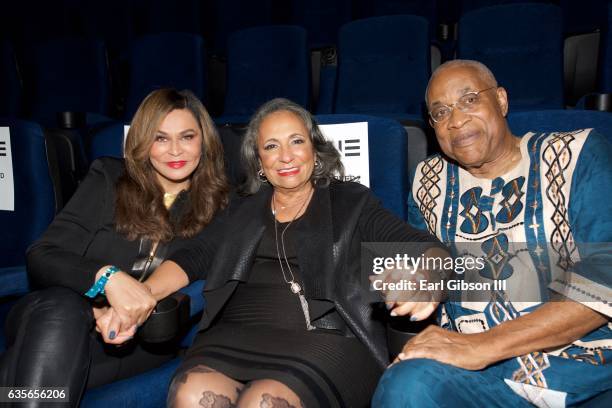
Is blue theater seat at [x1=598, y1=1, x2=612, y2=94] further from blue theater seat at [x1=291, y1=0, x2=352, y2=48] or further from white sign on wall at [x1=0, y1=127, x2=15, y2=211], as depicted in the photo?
white sign on wall at [x1=0, y1=127, x2=15, y2=211]

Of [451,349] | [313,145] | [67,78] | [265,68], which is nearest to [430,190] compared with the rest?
[313,145]

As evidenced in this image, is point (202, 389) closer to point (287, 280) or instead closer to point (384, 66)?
point (287, 280)

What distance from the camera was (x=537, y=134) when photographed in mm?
1136

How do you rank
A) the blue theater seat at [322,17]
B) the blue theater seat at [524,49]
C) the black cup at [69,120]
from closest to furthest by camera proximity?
1. the black cup at [69,120]
2. the blue theater seat at [524,49]
3. the blue theater seat at [322,17]

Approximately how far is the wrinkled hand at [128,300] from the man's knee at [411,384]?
533 millimetres

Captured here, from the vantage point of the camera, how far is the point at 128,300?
1058 mm

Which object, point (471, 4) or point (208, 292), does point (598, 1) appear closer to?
point (471, 4)

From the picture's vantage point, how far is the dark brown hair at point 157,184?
1.35 meters

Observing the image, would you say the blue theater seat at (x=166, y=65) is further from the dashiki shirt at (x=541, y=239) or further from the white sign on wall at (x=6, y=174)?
the dashiki shirt at (x=541, y=239)

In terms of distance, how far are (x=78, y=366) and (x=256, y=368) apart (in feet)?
1.17

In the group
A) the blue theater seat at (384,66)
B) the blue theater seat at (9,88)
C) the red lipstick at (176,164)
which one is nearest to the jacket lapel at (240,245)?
the red lipstick at (176,164)

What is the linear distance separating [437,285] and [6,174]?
1.36 m

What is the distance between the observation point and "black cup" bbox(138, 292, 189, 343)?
3.19 ft

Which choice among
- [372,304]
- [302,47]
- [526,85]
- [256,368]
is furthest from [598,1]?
[256,368]
